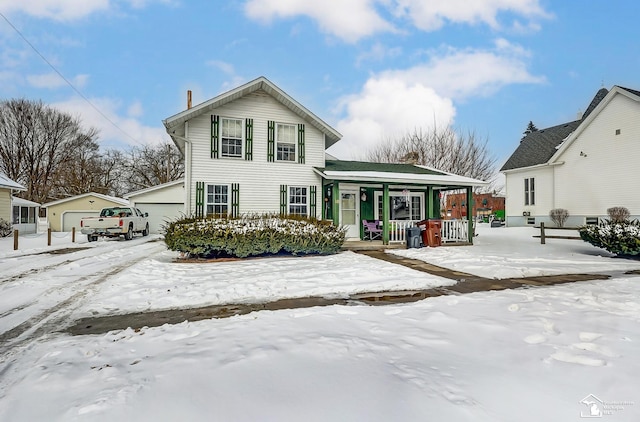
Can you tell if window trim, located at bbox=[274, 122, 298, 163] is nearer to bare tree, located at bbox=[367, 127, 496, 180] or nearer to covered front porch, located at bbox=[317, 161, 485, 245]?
covered front porch, located at bbox=[317, 161, 485, 245]

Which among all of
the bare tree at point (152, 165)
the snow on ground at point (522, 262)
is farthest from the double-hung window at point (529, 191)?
the bare tree at point (152, 165)

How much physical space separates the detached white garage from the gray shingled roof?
2423cm

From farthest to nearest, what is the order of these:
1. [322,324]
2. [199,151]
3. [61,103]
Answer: [61,103]
[199,151]
[322,324]

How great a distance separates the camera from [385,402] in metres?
2.13

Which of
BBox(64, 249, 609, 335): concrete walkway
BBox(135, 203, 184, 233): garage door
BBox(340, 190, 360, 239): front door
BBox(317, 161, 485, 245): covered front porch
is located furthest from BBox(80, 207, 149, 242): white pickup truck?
BBox(64, 249, 609, 335): concrete walkway

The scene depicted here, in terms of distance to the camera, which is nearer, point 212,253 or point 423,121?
point 212,253

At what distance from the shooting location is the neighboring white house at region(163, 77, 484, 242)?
37.6 feet

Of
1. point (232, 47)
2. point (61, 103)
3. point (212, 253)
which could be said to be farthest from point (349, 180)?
point (61, 103)

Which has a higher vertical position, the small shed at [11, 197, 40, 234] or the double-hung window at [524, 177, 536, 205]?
the double-hung window at [524, 177, 536, 205]

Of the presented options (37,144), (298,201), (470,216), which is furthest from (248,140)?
(37,144)

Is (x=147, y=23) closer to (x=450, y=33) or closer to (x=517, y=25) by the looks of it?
(x=450, y=33)

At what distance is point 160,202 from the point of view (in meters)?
21.4

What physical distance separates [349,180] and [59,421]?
414 inches
